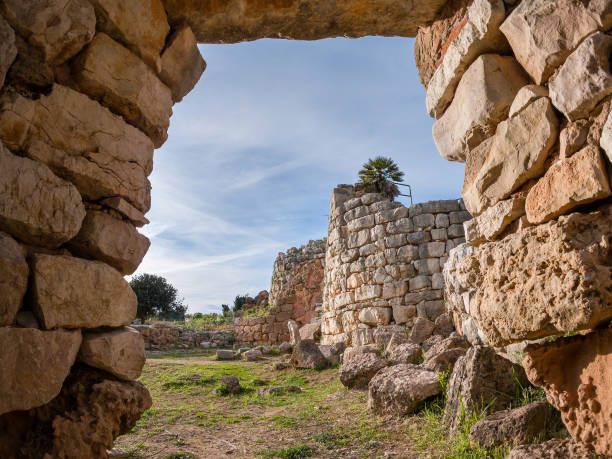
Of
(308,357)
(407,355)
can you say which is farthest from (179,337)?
(407,355)

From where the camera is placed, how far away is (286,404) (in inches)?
225

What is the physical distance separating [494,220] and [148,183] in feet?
7.09

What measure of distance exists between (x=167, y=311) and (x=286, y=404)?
24221 millimetres

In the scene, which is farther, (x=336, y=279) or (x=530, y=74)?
(x=336, y=279)

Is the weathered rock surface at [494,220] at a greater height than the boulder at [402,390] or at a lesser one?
greater

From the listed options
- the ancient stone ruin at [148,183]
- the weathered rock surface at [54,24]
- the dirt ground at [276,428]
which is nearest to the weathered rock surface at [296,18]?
the ancient stone ruin at [148,183]

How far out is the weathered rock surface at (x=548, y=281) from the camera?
165 centimetres

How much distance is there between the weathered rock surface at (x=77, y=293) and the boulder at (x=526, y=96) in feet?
7.68

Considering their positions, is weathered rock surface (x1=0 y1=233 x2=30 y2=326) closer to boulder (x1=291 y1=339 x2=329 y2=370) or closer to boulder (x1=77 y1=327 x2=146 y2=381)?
boulder (x1=77 y1=327 x2=146 y2=381)

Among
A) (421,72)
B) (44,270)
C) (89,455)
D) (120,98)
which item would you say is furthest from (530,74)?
(89,455)

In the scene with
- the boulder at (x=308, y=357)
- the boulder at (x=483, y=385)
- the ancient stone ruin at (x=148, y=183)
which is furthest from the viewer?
the boulder at (x=308, y=357)

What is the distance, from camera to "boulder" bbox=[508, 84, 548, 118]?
2061 mm

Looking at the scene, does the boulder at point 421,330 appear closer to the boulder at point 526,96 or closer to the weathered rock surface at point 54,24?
the boulder at point 526,96

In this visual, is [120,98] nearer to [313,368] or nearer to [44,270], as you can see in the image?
[44,270]
